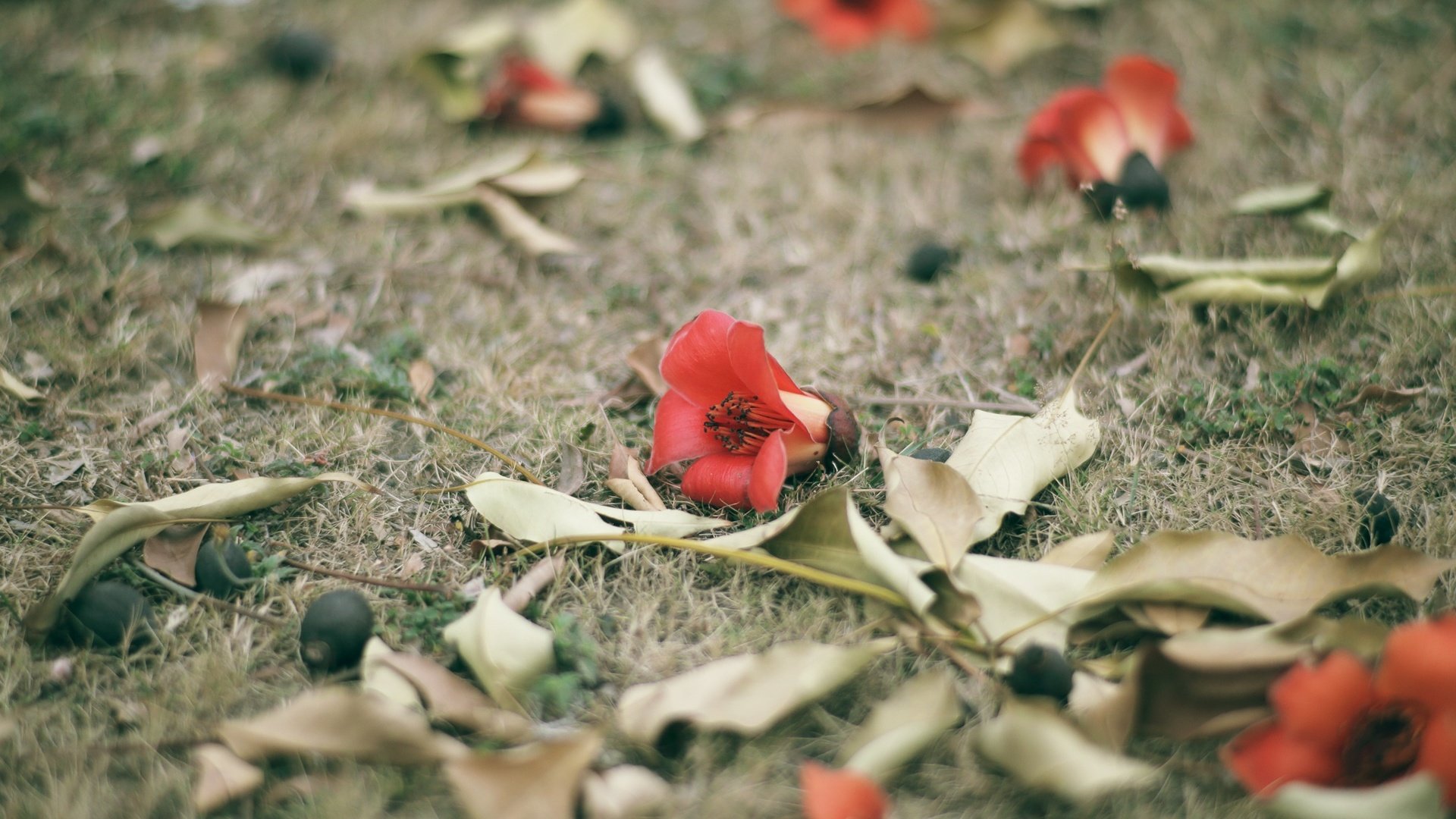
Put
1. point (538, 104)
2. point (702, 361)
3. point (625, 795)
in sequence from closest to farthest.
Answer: point (625, 795) < point (702, 361) < point (538, 104)

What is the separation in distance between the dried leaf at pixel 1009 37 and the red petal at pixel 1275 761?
2106mm

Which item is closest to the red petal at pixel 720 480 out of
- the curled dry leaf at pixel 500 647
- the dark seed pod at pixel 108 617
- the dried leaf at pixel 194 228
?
the curled dry leaf at pixel 500 647

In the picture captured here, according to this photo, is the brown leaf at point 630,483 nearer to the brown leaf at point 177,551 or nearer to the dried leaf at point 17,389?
the brown leaf at point 177,551

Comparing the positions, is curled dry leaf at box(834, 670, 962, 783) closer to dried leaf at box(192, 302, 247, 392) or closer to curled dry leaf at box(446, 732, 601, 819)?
curled dry leaf at box(446, 732, 601, 819)

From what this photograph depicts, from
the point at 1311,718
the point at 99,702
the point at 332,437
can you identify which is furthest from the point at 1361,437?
Result: the point at 99,702

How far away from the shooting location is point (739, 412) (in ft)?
Result: 4.85

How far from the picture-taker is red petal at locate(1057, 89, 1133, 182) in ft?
6.68

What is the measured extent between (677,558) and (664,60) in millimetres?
1839

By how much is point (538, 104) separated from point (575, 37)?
0.30 m

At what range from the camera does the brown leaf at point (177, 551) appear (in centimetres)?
139

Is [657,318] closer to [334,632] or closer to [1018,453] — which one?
[1018,453]

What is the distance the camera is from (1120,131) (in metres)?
2.09

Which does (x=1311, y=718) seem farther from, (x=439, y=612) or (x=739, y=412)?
(x=439, y=612)

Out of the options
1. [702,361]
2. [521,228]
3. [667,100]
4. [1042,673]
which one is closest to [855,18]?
[667,100]
